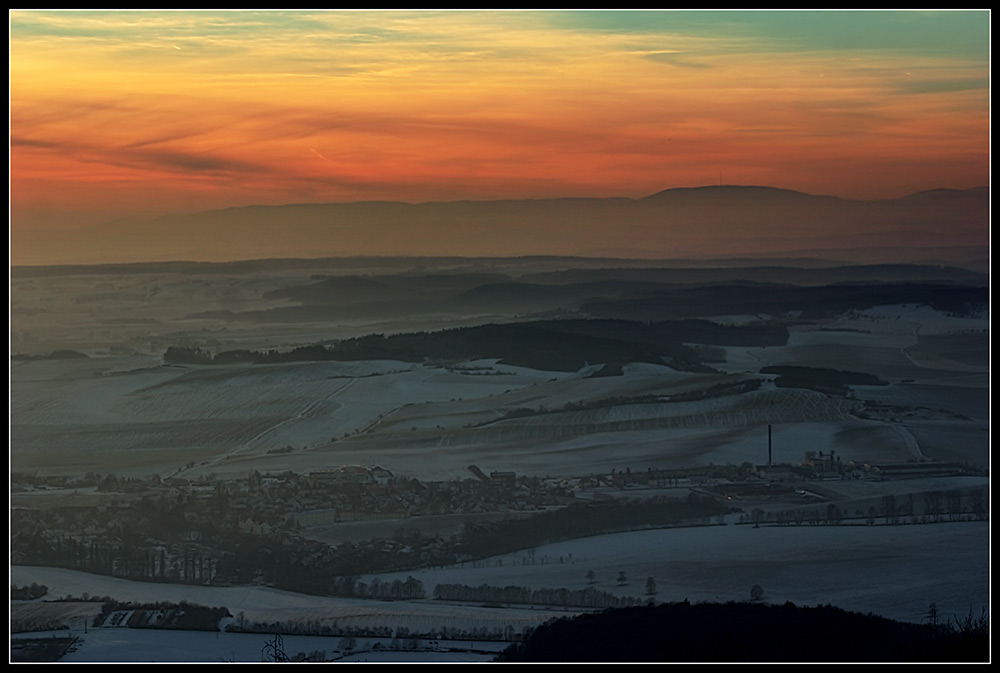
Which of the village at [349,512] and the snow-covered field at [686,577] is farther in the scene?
the village at [349,512]

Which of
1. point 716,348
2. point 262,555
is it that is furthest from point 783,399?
point 262,555

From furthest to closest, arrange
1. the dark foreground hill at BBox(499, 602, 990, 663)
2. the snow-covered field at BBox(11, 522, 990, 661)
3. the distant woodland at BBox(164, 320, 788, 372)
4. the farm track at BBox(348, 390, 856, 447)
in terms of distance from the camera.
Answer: the distant woodland at BBox(164, 320, 788, 372)
the farm track at BBox(348, 390, 856, 447)
the snow-covered field at BBox(11, 522, 990, 661)
the dark foreground hill at BBox(499, 602, 990, 663)

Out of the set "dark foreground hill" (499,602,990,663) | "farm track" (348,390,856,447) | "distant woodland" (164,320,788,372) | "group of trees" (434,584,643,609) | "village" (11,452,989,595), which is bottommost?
"dark foreground hill" (499,602,990,663)

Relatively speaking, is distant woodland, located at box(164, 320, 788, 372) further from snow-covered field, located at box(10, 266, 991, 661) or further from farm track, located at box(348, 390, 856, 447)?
farm track, located at box(348, 390, 856, 447)

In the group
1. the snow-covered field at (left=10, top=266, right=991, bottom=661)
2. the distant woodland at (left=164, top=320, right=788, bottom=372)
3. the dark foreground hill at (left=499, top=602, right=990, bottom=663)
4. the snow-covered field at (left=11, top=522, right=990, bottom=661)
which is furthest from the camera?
the distant woodland at (left=164, top=320, right=788, bottom=372)

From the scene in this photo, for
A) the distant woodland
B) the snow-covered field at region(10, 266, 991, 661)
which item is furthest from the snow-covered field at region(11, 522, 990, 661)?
the distant woodland

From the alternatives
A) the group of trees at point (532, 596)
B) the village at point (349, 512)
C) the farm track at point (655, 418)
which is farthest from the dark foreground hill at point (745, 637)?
the farm track at point (655, 418)

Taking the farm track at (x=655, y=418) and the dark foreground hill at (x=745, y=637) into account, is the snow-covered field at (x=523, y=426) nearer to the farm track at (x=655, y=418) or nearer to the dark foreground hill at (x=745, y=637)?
the farm track at (x=655, y=418)

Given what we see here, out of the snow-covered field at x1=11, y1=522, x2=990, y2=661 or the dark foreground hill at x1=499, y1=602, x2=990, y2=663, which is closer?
the dark foreground hill at x1=499, y1=602, x2=990, y2=663

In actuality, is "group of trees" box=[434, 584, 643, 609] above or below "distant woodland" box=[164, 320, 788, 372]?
below
